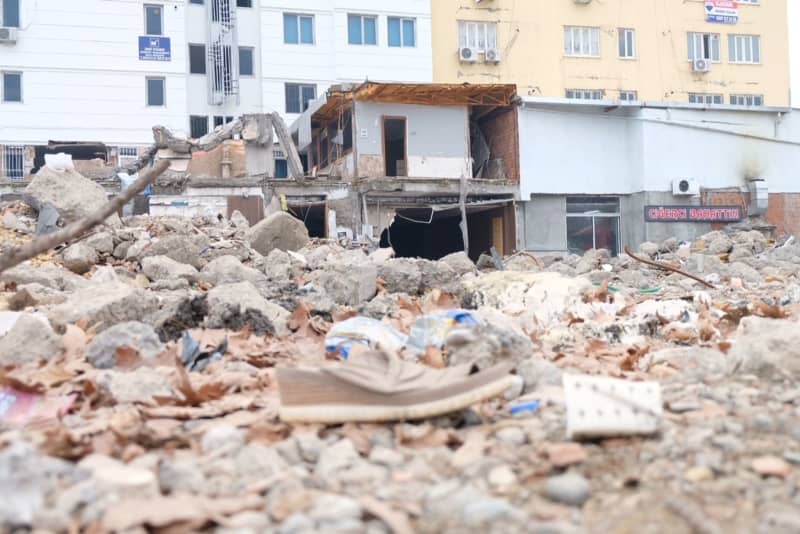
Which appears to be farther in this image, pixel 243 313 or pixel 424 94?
pixel 424 94

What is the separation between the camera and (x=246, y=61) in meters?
31.4

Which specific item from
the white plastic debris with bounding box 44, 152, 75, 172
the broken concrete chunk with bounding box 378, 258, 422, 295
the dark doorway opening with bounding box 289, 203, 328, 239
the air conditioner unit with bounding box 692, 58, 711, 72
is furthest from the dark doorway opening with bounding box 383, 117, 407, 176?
the air conditioner unit with bounding box 692, 58, 711, 72

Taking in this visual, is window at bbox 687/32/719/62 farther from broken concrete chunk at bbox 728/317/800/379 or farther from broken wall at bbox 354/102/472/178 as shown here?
broken concrete chunk at bbox 728/317/800/379

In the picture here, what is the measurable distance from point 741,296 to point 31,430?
7376mm

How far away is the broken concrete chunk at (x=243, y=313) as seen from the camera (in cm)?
543

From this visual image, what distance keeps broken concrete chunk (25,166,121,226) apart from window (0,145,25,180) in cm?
1660

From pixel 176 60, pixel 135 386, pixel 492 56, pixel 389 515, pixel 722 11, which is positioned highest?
pixel 722 11

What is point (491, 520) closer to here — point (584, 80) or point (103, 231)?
point (103, 231)

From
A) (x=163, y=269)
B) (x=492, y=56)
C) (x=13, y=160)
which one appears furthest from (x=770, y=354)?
(x=492, y=56)

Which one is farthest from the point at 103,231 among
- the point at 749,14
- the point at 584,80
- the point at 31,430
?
the point at 749,14

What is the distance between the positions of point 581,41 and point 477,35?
4.60 meters

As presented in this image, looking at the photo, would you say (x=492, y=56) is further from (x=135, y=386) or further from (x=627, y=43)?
(x=135, y=386)

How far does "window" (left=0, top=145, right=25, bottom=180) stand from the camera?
28.2m

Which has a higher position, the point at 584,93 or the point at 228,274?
the point at 584,93
